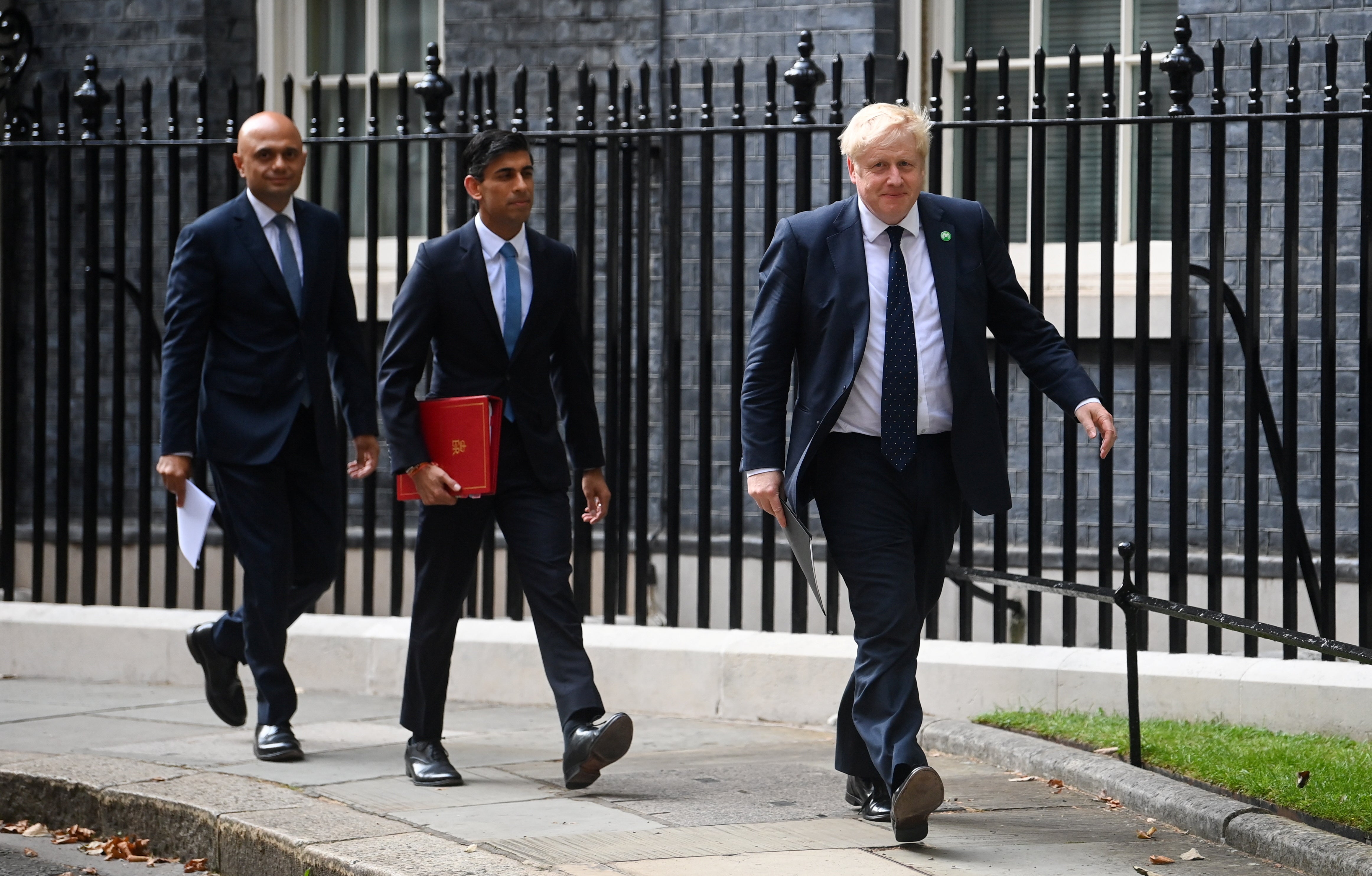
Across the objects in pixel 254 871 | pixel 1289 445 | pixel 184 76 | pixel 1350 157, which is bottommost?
pixel 254 871

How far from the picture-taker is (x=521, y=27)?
30.5ft

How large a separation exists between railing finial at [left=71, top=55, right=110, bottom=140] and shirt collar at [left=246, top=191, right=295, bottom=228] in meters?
1.97

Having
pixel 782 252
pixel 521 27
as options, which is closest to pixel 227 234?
pixel 782 252

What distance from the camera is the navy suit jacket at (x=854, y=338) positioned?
14.2 ft

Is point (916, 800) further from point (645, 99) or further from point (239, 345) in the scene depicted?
point (645, 99)

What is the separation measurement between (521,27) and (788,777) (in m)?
5.32

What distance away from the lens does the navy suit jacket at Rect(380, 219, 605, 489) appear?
5.00 meters

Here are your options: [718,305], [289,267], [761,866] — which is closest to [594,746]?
[761,866]

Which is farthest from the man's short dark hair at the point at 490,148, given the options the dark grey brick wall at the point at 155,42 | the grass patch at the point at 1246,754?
the dark grey brick wall at the point at 155,42

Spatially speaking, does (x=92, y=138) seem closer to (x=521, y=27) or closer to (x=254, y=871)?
(x=521, y=27)

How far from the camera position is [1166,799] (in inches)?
183

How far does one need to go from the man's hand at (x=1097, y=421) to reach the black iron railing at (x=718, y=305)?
42 cm

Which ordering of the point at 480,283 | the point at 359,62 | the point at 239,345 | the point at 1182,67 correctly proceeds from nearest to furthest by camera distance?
the point at 480,283, the point at 239,345, the point at 1182,67, the point at 359,62

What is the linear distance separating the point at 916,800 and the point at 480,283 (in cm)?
195
